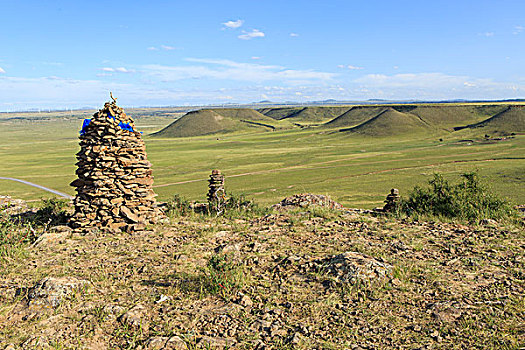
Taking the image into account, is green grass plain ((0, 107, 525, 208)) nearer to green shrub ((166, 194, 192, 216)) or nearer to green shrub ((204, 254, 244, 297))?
green shrub ((166, 194, 192, 216))

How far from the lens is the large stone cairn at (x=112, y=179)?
37.0ft

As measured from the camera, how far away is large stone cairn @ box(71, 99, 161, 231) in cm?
1127

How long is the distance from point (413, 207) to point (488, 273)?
6.59 meters

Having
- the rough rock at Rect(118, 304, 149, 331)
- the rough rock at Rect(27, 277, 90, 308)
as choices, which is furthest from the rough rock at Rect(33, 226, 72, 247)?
the rough rock at Rect(118, 304, 149, 331)

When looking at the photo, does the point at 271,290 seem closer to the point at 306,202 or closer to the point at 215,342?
the point at 215,342

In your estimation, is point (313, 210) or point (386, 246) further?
→ point (313, 210)

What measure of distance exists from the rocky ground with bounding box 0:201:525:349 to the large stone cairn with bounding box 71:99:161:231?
88 centimetres

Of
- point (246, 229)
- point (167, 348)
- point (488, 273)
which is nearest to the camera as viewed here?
point (167, 348)

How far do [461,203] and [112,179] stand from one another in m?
11.7

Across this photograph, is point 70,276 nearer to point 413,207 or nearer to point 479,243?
point 479,243

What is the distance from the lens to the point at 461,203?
41.1ft

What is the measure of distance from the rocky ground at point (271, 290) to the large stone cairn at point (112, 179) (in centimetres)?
88

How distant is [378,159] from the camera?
74.9 metres

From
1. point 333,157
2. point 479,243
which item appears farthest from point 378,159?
point 479,243
